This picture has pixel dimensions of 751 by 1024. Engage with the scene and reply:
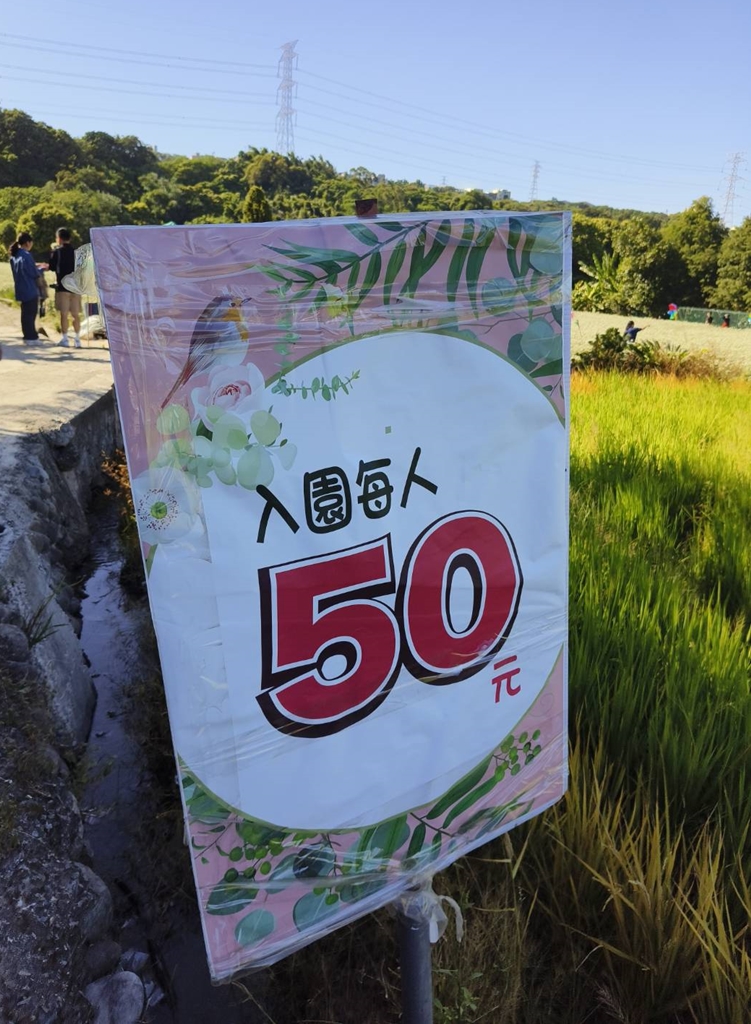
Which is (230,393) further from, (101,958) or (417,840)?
(101,958)

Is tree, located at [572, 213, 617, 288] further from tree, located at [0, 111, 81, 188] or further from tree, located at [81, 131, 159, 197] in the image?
tree, located at [0, 111, 81, 188]

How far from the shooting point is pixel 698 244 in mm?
28859

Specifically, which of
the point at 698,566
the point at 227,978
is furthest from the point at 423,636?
the point at 698,566

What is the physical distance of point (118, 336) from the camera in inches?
34.2

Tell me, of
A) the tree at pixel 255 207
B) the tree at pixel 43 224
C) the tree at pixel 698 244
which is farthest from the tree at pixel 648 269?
the tree at pixel 43 224

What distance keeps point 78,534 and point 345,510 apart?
3699mm

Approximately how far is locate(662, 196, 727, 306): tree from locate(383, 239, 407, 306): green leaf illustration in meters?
30.7

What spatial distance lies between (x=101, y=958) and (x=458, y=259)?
178cm

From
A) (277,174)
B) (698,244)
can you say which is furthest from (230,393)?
(277,174)

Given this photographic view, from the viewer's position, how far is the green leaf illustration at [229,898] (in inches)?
38.6

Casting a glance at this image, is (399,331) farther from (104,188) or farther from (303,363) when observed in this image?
(104,188)

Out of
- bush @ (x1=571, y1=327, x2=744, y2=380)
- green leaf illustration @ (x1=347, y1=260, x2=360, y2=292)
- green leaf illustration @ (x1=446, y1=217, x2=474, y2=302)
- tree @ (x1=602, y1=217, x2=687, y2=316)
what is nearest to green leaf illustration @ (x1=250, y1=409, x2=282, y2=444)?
green leaf illustration @ (x1=347, y1=260, x2=360, y2=292)

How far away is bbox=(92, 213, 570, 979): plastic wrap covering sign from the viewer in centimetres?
90

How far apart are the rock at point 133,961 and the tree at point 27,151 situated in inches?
1425
